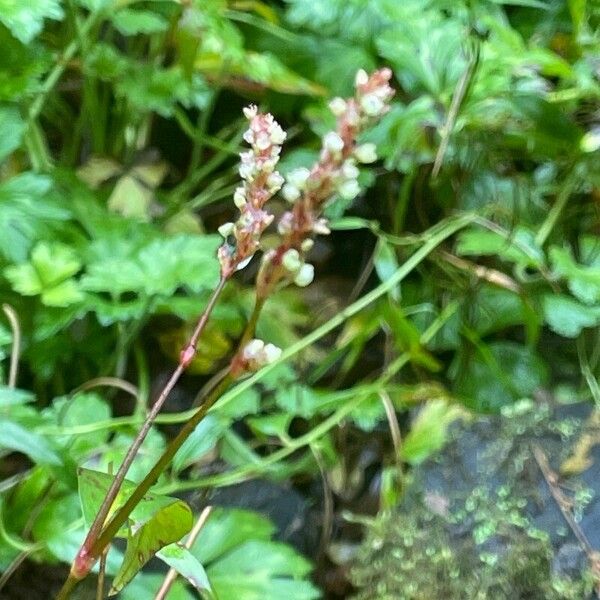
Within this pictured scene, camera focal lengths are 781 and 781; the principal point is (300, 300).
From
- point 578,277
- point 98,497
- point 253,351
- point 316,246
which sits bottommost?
point 316,246

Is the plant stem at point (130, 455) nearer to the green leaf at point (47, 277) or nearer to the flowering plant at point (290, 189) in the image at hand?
the flowering plant at point (290, 189)

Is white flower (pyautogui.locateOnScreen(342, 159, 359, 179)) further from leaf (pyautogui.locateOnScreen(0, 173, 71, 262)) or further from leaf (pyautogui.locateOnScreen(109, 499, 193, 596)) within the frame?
leaf (pyautogui.locateOnScreen(0, 173, 71, 262))

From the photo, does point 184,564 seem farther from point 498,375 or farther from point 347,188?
point 498,375

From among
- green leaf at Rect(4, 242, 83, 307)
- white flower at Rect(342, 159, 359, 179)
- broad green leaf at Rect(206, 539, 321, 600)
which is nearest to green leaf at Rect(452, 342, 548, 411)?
broad green leaf at Rect(206, 539, 321, 600)

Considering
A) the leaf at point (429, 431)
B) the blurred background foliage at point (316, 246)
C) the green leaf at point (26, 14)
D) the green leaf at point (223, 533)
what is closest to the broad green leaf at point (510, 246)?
the blurred background foliage at point (316, 246)

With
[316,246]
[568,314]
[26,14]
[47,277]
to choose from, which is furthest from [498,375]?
[26,14]
